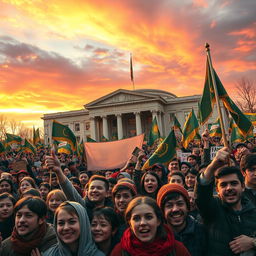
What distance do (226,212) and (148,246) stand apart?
3.22 ft

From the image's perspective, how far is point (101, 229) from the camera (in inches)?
124

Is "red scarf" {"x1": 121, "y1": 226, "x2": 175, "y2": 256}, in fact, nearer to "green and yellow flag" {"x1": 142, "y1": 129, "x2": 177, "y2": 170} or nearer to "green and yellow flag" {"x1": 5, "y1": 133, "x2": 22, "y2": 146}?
"green and yellow flag" {"x1": 142, "y1": 129, "x2": 177, "y2": 170}

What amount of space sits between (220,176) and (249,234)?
64cm

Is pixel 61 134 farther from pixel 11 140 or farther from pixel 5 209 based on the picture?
pixel 11 140

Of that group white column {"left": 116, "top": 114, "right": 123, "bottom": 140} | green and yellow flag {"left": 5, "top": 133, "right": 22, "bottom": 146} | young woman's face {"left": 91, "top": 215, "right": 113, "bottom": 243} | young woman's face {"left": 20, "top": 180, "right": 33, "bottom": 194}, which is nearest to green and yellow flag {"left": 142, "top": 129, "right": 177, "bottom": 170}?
young woman's face {"left": 20, "top": 180, "right": 33, "bottom": 194}

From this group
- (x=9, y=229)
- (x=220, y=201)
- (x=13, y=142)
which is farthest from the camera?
(x=13, y=142)

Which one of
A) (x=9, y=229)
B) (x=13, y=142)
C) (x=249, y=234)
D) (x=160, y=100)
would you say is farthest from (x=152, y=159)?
(x=160, y=100)

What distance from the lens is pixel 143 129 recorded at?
192 feet

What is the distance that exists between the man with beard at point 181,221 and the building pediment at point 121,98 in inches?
1989

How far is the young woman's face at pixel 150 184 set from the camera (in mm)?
4910

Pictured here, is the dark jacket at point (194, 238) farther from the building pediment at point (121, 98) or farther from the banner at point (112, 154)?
the building pediment at point (121, 98)

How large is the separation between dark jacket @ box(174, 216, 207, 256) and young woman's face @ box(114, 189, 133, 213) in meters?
1.18

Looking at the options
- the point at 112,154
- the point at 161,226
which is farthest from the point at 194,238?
the point at 112,154

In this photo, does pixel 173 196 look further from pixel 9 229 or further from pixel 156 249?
pixel 9 229
